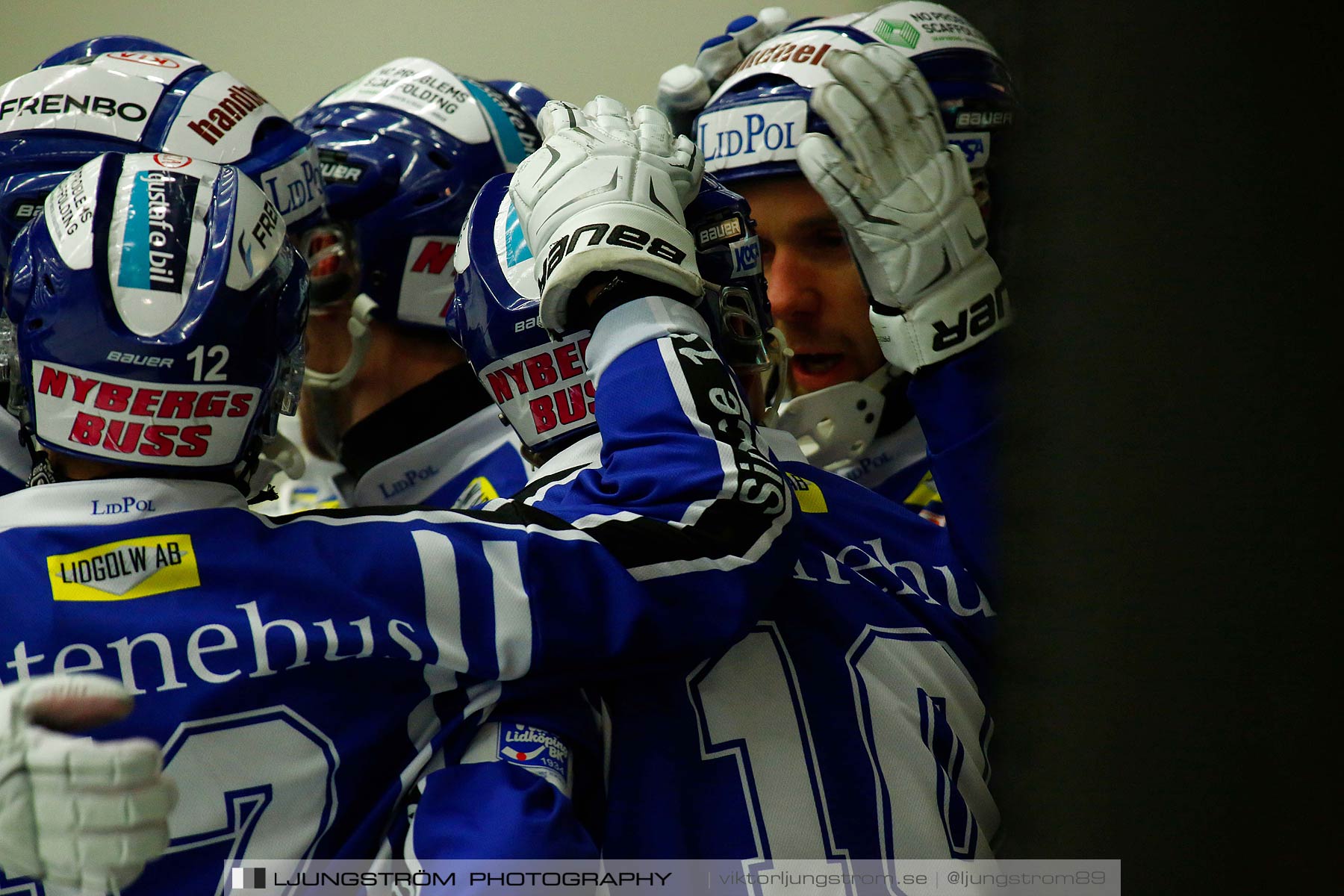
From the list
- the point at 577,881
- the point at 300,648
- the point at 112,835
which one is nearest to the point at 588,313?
the point at 300,648

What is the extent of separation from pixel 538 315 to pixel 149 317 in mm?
397

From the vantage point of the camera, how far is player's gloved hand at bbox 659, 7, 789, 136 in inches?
88.7

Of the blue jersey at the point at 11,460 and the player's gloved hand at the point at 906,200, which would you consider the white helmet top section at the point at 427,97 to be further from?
the player's gloved hand at the point at 906,200

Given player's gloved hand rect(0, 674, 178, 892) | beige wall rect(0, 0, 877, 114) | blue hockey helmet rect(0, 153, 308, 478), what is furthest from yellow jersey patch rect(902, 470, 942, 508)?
beige wall rect(0, 0, 877, 114)

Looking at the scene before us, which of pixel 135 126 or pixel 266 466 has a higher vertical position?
pixel 135 126

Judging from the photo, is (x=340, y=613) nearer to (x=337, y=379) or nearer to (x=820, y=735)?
(x=820, y=735)

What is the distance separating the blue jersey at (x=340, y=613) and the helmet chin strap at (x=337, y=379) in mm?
1005

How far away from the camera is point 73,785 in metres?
0.89

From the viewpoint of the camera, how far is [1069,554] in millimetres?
280

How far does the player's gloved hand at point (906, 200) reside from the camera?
1.27 meters

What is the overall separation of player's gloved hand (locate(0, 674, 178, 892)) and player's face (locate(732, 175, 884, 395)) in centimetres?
129

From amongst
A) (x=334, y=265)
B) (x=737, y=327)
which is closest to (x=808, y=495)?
(x=737, y=327)

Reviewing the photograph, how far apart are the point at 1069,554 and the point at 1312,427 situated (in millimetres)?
54

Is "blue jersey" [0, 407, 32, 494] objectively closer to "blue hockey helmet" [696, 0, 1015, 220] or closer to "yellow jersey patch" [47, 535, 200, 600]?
"yellow jersey patch" [47, 535, 200, 600]
